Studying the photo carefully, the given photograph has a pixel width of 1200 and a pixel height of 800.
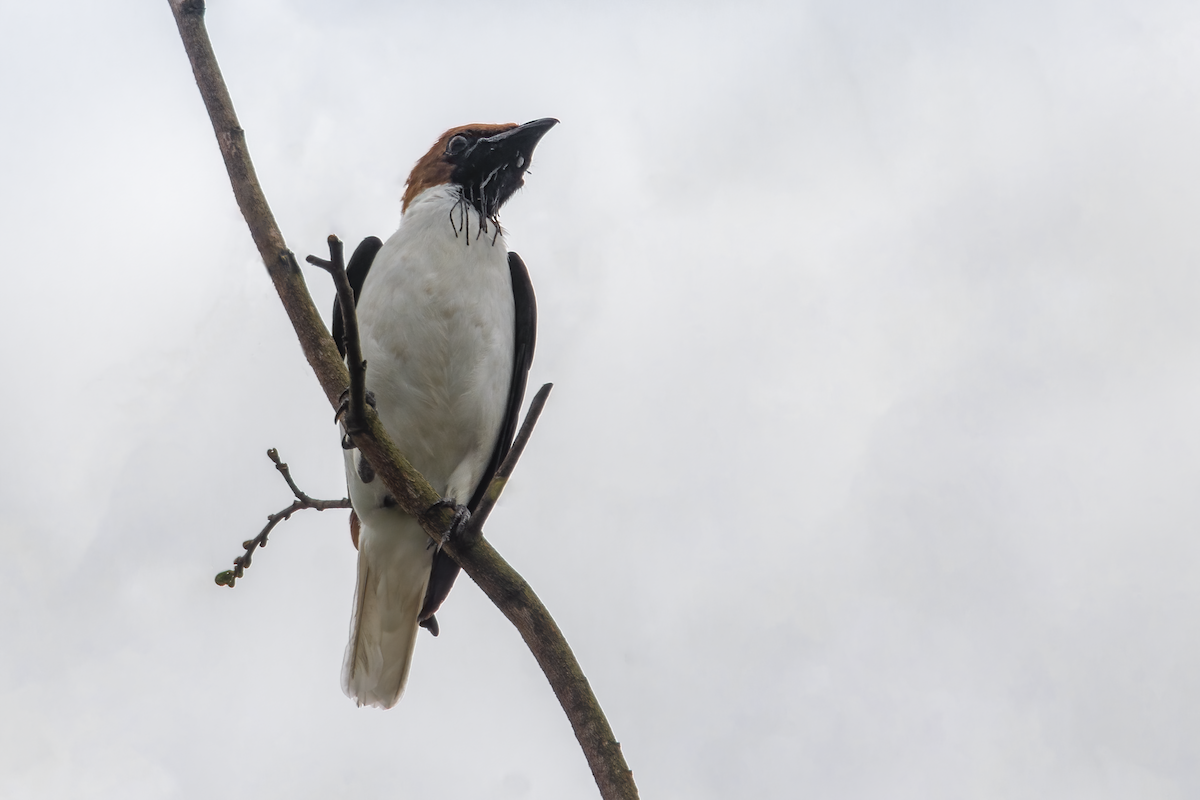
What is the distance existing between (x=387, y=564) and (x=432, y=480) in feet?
1.98

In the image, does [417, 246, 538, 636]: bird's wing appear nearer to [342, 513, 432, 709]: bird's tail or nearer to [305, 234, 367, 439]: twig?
[342, 513, 432, 709]: bird's tail

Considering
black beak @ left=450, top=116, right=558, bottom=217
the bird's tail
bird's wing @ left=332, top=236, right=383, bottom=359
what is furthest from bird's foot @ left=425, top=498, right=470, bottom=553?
black beak @ left=450, top=116, right=558, bottom=217

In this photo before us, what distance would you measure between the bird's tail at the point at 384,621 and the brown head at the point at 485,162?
2230mm

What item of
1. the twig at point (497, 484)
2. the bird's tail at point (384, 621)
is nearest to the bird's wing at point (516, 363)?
the bird's tail at point (384, 621)

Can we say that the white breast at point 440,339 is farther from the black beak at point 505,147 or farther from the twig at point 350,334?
the twig at point 350,334

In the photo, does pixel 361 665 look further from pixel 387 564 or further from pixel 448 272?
pixel 448 272

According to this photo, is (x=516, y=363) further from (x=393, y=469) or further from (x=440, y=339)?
(x=393, y=469)

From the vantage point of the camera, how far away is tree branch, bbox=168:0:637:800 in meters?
3.17

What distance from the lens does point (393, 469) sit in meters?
3.62

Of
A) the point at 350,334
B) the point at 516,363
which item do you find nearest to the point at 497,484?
the point at 350,334

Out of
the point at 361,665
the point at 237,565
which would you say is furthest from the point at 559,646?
the point at 361,665

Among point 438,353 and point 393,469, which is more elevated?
point 438,353

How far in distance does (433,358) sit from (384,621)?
1.81m

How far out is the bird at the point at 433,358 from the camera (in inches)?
204
